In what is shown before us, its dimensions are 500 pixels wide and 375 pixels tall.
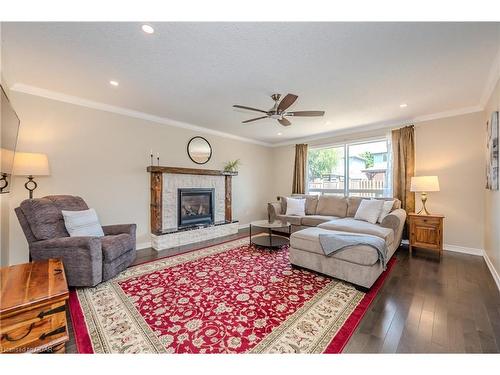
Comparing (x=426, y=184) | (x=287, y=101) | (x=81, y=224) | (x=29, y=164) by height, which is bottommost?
(x=81, y=224)

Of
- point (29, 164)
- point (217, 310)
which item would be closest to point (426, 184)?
point (217, 310)

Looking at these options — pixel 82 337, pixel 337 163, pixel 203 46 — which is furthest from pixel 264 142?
pixel 82 337

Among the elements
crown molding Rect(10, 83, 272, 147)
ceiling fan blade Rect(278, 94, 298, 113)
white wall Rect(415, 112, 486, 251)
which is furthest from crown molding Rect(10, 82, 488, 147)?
ceiling fan blade Rect(278, 94, 298, 113)

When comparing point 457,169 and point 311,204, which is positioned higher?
point 457,169

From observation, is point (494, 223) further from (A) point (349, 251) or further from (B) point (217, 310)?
(B) point (217, 310)

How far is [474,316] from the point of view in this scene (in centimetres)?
184

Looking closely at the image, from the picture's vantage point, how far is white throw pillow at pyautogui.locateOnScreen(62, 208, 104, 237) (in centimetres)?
253

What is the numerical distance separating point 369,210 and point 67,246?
177 inches

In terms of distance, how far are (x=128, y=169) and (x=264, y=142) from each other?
378 centimetres

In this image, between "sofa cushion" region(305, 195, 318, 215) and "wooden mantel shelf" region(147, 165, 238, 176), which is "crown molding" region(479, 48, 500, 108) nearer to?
"sofa cushion" region(305, 195, 318, 215)

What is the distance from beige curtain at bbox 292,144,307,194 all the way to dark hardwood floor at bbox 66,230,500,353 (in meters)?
3.09

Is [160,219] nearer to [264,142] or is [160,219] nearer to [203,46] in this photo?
[203,46]

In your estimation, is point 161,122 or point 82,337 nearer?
point 82,337

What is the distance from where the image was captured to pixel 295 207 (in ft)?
15.9
